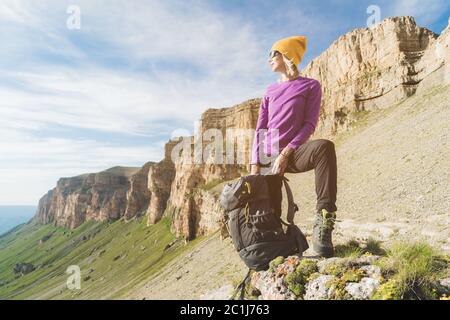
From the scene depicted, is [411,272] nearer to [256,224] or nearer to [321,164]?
[321,164]

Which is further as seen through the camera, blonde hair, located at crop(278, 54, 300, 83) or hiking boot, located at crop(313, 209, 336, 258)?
blonde hair, located at crop(278, 54, 300, 83)

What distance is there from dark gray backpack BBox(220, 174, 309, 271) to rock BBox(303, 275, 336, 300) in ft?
3.32

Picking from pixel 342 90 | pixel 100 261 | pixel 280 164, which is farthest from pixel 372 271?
pixel 100 261

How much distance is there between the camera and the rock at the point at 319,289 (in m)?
4.44

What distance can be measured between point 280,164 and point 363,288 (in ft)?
7.78

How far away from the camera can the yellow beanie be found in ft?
19.8

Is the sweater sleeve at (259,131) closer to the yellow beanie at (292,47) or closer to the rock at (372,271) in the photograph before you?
the yellow beanie at (292,47)

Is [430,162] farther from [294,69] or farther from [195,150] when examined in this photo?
[195,150]

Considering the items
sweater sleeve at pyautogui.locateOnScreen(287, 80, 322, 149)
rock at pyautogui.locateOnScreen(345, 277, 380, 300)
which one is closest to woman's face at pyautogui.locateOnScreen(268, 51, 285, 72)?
sweater sleeve at pyautogui.locateOnScreen(287, 80, 322, 149)

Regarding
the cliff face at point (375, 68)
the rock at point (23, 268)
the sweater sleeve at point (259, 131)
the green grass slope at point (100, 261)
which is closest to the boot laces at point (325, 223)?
the sweater sleeve at point (259, 131)

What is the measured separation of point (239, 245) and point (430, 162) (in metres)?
22.3

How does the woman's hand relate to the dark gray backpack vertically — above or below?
above

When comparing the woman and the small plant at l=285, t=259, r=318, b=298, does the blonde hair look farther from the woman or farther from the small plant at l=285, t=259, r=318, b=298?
the small plant at l=285, t=259, r=318, b=298

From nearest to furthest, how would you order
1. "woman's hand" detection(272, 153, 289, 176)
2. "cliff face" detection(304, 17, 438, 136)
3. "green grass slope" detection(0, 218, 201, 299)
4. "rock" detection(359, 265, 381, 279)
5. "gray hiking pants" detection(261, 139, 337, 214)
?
"rock" detection(359, 265, 381, 279)
"gray hiking pants" detection(261, 139, 337, 214)
"woman's hand" detection(272, 153, 289, 176)
"cliff face" detection(304, 17, 438, 136)
"green grass slope" detection(0, 218, 201, 299)
